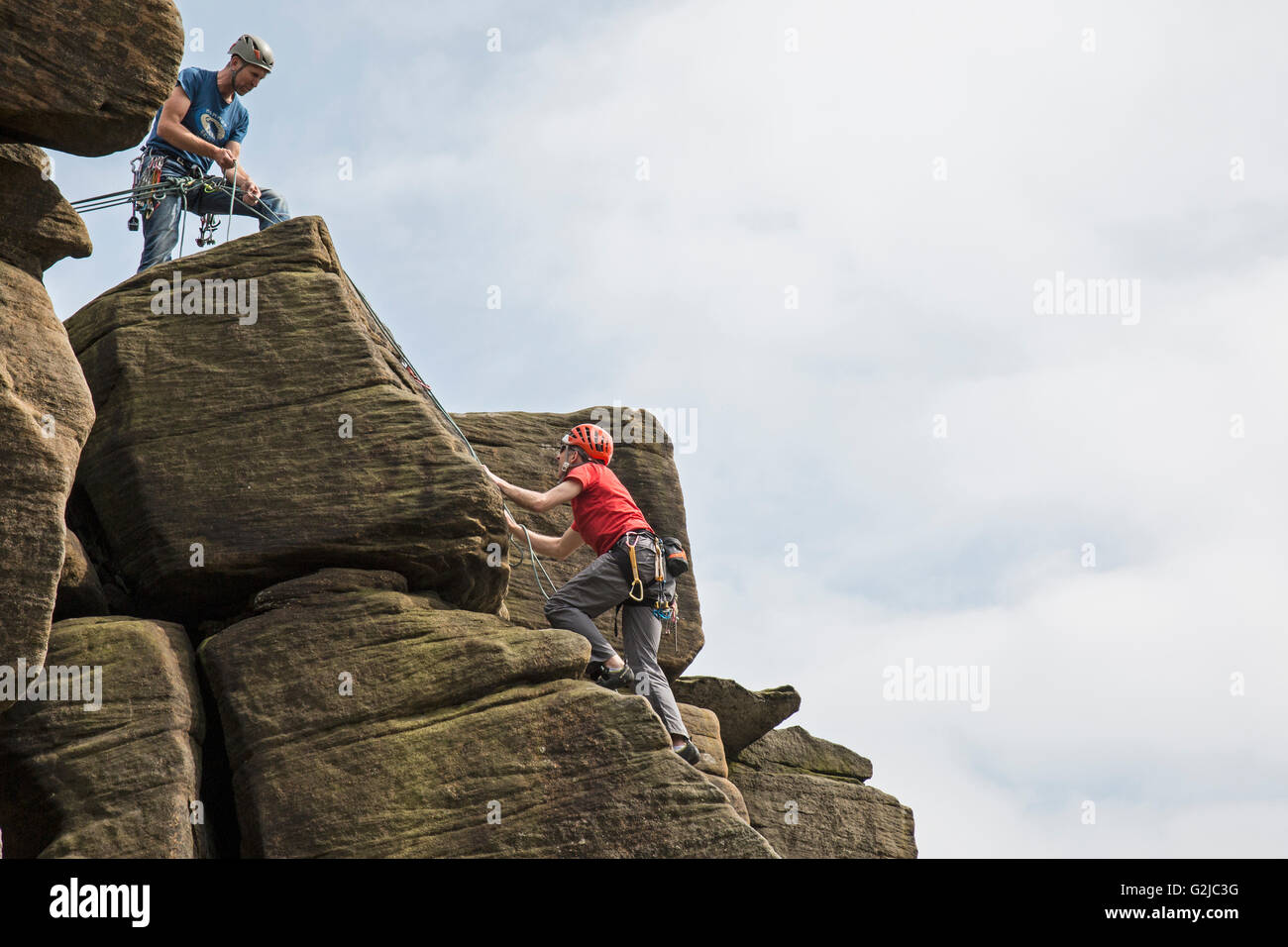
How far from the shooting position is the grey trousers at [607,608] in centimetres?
1609

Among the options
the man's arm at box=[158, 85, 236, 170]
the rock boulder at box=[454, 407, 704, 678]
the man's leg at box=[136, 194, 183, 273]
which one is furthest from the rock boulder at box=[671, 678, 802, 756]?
the man's arm at box=[158, 85, 236, 170]

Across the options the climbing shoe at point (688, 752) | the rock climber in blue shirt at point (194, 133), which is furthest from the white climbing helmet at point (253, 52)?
the climbing shoe at point (688, 752)

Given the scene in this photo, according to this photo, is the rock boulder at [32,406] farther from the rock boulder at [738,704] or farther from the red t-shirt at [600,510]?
the rock boulder at [738,704]

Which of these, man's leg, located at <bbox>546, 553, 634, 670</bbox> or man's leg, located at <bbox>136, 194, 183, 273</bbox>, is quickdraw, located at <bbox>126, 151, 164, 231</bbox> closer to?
man's leg, located at <bbox>136, 194, 183, 273</bbox>

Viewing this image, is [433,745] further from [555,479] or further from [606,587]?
[555,479]

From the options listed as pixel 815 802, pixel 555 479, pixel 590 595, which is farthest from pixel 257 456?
pixel 815 802

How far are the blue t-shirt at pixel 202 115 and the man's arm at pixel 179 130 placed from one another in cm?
10

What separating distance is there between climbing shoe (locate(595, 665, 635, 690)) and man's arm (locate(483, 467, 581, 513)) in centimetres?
205

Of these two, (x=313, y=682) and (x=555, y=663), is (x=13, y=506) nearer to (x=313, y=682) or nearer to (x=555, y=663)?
(x=313, y=682)

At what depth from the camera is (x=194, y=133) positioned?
17.5 metres

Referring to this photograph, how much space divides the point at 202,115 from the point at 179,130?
0.41 meters

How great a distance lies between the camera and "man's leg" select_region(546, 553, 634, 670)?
16188mm
